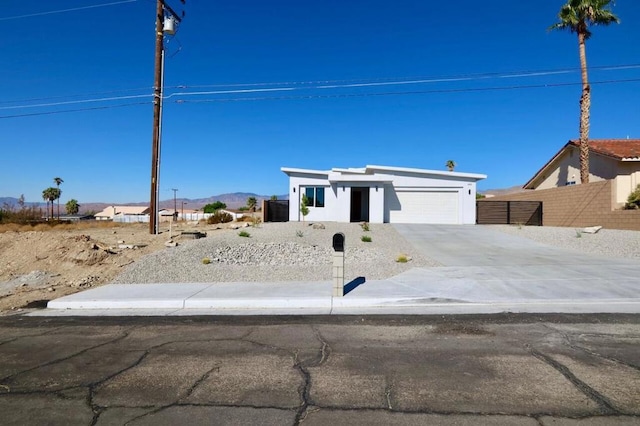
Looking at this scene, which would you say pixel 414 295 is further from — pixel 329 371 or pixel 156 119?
pixel 156 119

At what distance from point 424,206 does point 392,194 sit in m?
2.37

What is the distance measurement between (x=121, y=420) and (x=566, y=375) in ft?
14.9

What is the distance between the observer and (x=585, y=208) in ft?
73.0

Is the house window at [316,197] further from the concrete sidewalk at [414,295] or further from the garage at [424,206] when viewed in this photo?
the concrete sidewalk at [414,295]

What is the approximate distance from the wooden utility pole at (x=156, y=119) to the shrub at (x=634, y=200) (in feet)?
73.1

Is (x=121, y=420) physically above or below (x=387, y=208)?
below

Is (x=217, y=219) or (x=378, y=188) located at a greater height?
(x=378, y=188)

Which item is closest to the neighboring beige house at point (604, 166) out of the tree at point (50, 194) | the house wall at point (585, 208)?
the house wall at point (585, 208)

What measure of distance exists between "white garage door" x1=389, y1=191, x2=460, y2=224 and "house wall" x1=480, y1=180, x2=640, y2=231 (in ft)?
18.8

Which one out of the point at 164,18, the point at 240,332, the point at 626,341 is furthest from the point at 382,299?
the point at 164,18

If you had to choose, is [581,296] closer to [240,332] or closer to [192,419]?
[240,332]

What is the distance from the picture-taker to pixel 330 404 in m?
3.85

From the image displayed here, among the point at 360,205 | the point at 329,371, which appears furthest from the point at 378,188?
the point at 329,371

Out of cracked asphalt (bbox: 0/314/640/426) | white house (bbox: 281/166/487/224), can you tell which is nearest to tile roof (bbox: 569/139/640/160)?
white house (bbox: 281/166/487/224)
